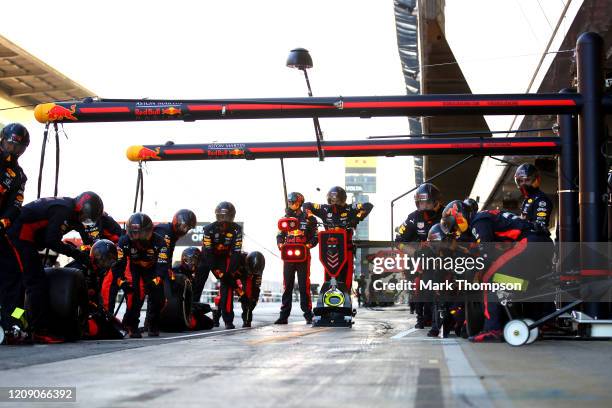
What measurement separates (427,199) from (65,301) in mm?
5743

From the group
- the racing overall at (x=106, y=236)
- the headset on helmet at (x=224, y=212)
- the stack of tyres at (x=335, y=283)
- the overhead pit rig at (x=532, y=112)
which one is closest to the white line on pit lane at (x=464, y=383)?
the overhead pit rig at (x=532, y=112)

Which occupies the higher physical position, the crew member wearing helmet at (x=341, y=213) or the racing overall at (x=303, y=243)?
the crew member wearing helmet at (x=341, y=213)

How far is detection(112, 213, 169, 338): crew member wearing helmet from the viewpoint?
10.1 m

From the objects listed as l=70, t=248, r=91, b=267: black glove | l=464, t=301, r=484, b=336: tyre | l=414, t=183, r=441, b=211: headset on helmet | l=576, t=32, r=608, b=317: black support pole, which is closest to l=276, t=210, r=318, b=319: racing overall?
l=414, t=183, r=441, b=211: headset on helmet

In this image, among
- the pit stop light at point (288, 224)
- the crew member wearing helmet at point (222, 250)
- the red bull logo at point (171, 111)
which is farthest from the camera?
the pit stop light at point (288, 224)

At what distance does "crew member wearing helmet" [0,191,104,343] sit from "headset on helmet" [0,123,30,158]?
57 cm

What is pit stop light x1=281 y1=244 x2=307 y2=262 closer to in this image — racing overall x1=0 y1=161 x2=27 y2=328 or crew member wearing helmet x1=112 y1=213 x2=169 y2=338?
crew member wearing helmet x1=112 y1=213 x2=169 y2=338

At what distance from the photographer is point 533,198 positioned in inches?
404

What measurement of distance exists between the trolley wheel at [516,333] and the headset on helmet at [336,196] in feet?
19.1

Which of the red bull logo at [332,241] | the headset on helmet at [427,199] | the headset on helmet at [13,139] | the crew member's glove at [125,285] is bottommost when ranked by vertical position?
the crew member's glove at [125,285]

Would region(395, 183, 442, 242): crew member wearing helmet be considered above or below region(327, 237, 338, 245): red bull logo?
above

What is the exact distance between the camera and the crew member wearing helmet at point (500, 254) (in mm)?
8242

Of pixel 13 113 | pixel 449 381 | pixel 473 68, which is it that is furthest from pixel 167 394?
pixel 13 113

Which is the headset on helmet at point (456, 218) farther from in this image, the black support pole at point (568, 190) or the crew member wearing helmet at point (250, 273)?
the crew member wearing helmet at point (250, 273)
